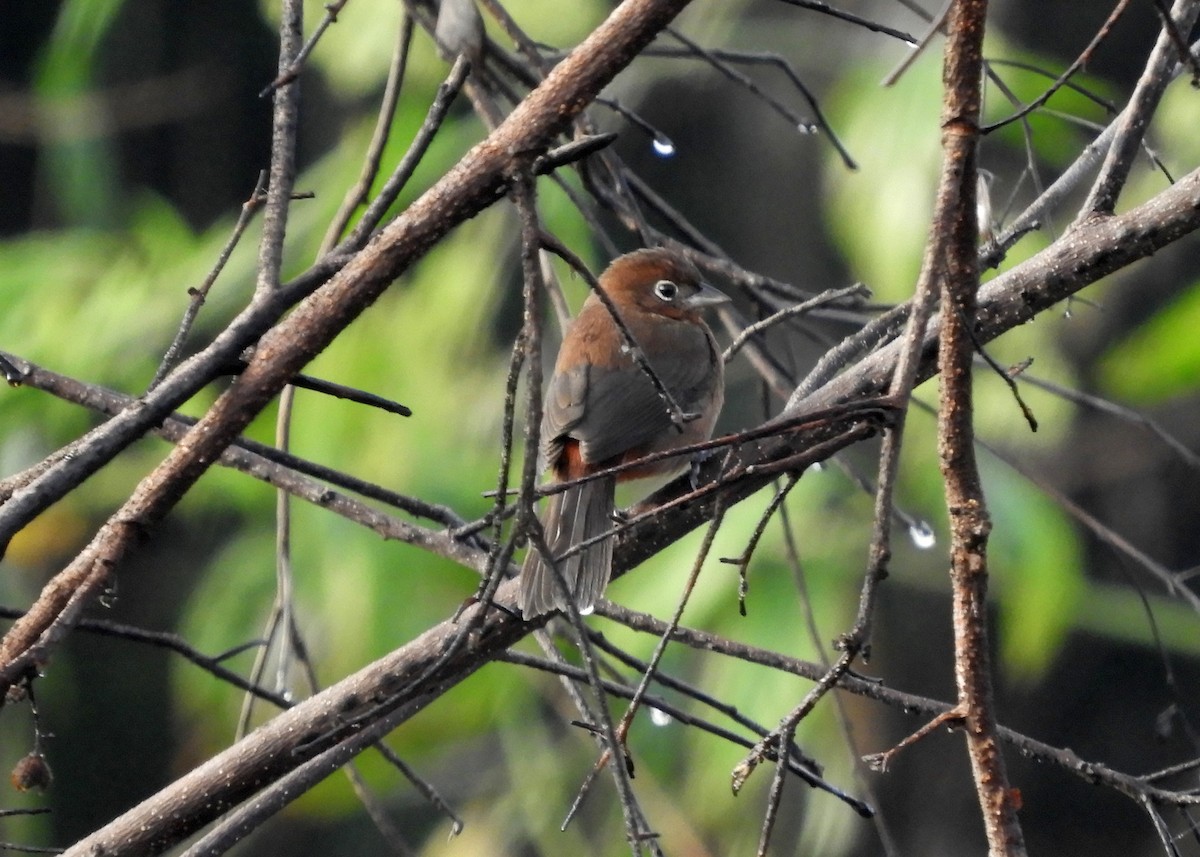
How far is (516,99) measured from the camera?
9.81 feet

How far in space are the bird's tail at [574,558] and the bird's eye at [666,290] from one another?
1201mm

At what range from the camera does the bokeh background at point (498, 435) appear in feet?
14.8

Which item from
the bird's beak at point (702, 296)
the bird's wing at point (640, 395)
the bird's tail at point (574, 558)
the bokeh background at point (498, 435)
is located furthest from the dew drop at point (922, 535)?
the bird's beak at point (702, 296)

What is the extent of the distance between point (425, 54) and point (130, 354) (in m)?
1.43

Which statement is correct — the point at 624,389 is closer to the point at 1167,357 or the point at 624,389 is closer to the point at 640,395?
Answer: the point at 640,395

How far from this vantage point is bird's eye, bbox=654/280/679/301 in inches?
187

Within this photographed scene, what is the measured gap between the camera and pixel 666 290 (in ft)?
15.6

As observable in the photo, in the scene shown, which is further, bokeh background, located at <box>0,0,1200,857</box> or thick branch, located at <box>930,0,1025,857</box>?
bokeh background, located at <box>0,0,1200,857</box>

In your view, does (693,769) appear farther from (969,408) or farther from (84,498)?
(969,408)

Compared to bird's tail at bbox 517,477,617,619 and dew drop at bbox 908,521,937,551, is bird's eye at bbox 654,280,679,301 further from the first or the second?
dew drop at bbox 908,521,937,551

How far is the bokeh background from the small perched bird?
295mm

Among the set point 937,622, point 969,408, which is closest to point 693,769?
point 937,622

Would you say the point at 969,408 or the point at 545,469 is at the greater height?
the point at 545,469

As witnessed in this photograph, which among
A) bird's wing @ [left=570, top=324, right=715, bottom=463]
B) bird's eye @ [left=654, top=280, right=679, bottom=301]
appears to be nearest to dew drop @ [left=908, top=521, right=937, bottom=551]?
bird's wing @ [left=570, top=324, right=715, bottom=463]
